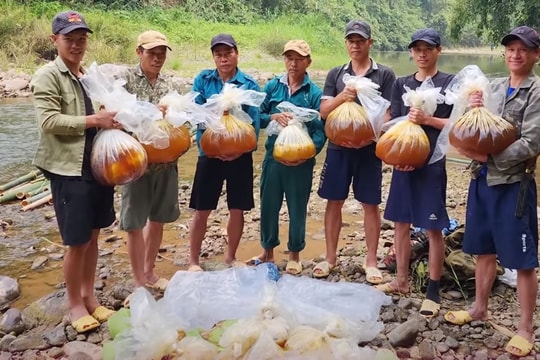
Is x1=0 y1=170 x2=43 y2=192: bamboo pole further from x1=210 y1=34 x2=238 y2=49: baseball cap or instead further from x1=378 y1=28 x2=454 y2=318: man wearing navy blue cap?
x1=378 y1=28 x2=454 y2=318: man wearing navy blue cap

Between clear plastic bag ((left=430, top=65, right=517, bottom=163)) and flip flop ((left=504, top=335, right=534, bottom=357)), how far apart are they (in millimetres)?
1105

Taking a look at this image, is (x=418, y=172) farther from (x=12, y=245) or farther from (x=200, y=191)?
(x=12, y=245)

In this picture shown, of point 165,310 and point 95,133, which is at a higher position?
point 95,133

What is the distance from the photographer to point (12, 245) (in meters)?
5.36

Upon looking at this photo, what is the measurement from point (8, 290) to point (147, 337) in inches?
78.2

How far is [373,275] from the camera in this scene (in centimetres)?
409

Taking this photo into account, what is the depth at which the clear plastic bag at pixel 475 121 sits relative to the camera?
2.99m

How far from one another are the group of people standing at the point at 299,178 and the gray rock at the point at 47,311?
253mm

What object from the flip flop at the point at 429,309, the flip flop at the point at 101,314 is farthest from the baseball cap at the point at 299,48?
the flip flop at the point at 101,314

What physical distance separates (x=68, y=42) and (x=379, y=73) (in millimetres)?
2129

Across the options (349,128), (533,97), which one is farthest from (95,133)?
(533,97)

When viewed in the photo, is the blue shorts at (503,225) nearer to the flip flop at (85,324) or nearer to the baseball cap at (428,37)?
the baseball cap at (428,37)

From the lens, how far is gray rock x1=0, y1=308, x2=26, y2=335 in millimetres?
3424

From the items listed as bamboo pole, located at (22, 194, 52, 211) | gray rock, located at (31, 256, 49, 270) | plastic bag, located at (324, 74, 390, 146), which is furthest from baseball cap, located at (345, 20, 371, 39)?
bamboo pole, located at (22, 194, 52, 211)
